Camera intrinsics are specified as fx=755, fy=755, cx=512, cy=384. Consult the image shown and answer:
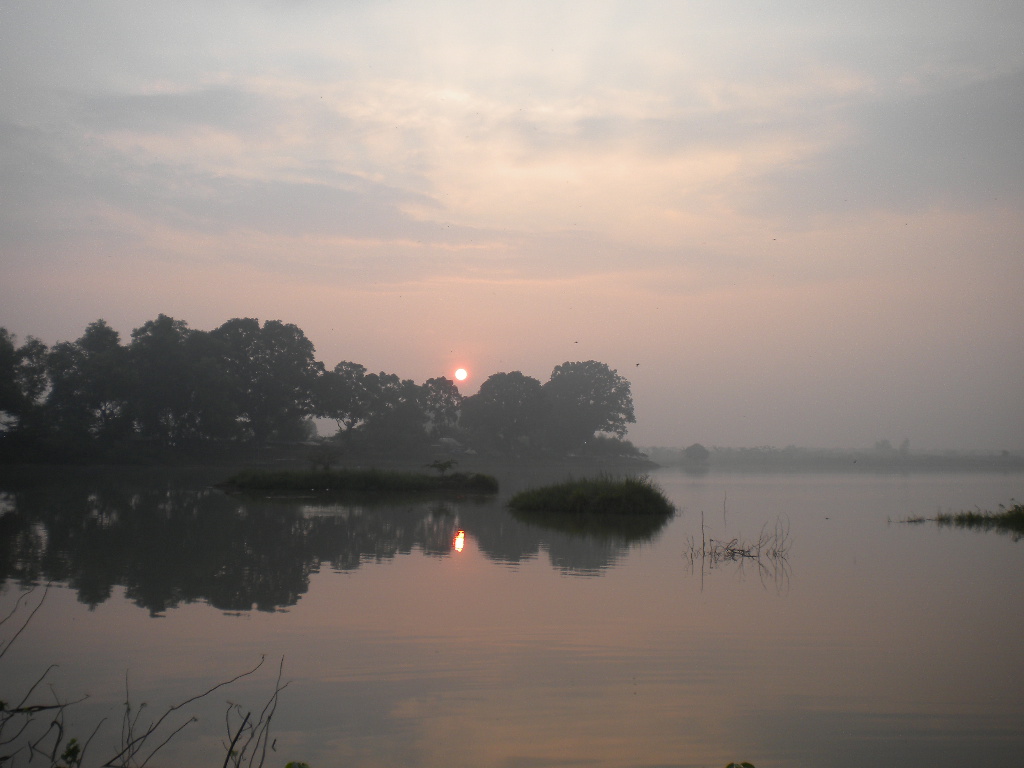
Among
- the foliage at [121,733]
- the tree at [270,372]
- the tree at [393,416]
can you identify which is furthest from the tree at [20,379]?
the foliage at [121,733]

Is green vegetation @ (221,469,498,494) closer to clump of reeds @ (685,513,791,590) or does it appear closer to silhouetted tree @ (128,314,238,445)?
clump of reeds @ (685,513,791,590)

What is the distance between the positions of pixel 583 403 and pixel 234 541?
6037cm

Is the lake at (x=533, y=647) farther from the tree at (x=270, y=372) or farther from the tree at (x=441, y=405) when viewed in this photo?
the tree at (x=441, y=405)

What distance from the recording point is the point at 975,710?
5.30 meters

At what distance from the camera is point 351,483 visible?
28.8 metres

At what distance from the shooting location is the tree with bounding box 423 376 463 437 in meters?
64.1

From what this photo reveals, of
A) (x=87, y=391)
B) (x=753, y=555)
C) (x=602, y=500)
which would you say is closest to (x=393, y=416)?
(x=87, y=391)

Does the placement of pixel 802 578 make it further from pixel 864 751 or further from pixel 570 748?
pixel 570 748

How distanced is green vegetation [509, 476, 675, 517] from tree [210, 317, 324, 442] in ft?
107

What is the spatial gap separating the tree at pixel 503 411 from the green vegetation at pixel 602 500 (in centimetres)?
4318

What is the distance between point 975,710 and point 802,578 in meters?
5.34

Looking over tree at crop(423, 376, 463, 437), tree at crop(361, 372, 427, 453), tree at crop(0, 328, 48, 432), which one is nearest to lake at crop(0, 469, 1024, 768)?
tree at crop(0, 328, 48, 432)

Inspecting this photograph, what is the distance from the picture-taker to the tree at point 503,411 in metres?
64.8

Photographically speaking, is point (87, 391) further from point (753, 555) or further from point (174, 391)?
point (753, 555)
